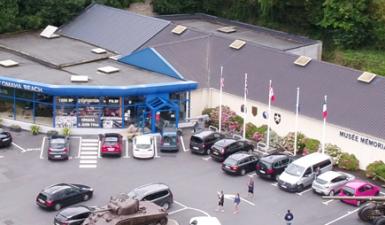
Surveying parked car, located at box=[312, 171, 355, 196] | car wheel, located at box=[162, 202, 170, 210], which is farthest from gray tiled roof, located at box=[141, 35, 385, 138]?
car wheel, located at box=[162, 202, 170, 210]

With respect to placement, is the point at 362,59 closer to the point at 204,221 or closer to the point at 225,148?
the point at 225,148

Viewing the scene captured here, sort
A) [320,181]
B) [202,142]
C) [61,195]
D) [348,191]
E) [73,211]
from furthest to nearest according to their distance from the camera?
[202,142], [320,181], [348,191], [61,195], [73,211]

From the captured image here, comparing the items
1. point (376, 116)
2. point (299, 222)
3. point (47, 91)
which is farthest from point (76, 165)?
point (376, 116)

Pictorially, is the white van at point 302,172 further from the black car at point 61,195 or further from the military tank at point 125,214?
the black car at point 61,195

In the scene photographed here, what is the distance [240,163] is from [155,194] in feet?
27.8

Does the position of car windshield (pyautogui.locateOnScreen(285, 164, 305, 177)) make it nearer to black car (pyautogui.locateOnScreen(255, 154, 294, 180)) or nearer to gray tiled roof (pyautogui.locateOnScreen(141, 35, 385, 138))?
black car (pyautogui.locateOnScreen(255, 154, 294, 180))

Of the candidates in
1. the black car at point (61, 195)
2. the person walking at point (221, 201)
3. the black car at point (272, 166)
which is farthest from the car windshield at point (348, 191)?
the black car at point (61, 195)

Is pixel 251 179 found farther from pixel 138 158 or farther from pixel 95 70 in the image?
pixel 95 70

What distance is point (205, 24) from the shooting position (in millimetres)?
79125

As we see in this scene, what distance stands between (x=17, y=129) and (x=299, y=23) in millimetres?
34102

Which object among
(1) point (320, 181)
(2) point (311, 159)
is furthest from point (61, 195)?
(2) point (311, 159)

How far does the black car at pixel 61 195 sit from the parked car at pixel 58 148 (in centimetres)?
664

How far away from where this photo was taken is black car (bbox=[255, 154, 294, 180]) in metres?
52.0

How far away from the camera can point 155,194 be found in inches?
1844
